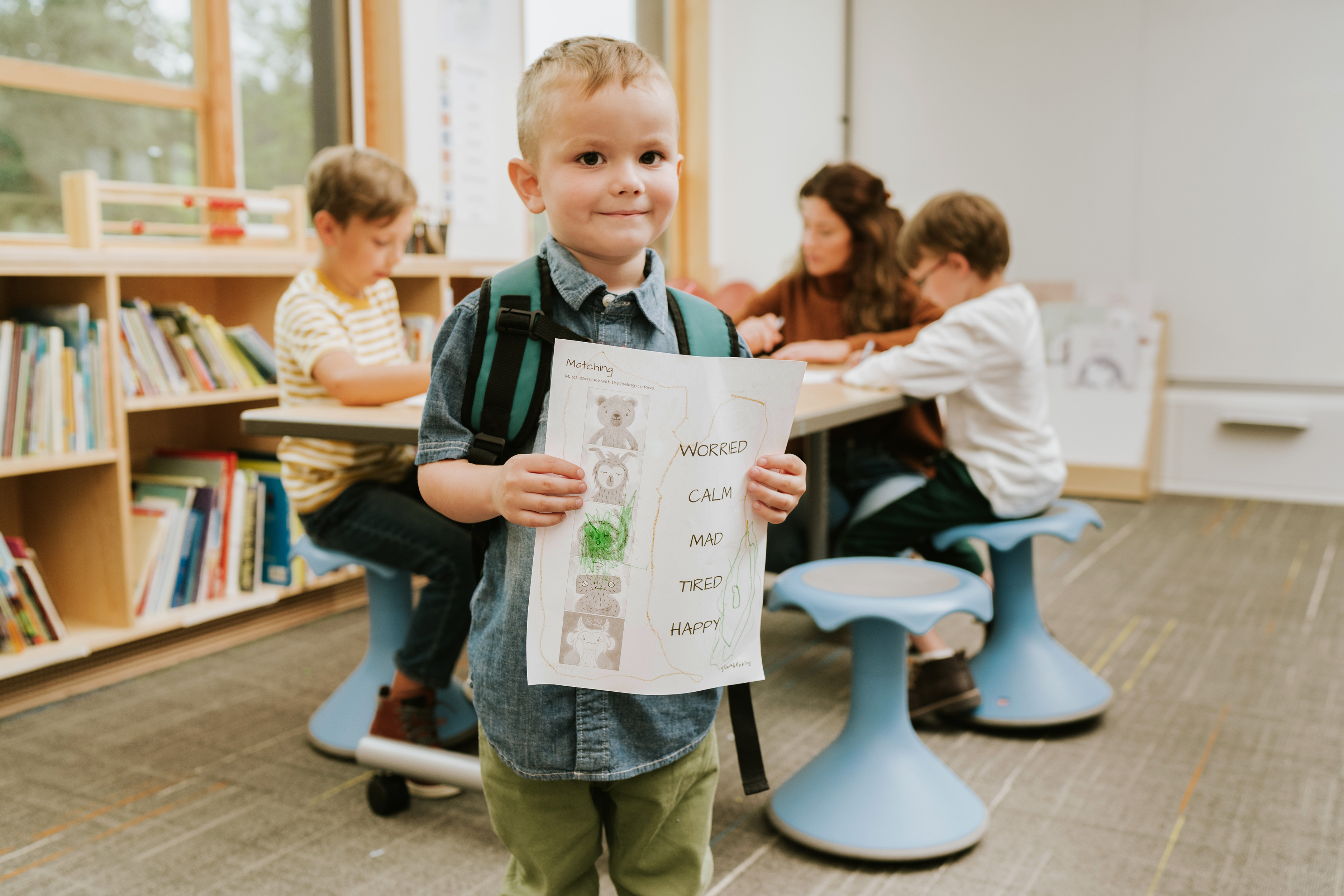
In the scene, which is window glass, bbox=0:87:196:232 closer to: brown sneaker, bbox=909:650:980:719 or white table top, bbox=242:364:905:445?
white table top, bbox=242:364:905:445

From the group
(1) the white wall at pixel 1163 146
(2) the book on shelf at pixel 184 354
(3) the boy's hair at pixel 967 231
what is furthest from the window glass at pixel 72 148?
(1) the white wall at pixel 1163 146

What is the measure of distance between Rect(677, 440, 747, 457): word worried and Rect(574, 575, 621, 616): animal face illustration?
11 centimetres

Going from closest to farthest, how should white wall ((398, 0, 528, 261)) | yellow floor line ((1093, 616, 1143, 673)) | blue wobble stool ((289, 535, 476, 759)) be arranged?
blue wobble stool ((289, 535, 476, 759)), yellow floor line ((1093, 616, 1143, 673)), white wall ((398, 0, 528, 261))

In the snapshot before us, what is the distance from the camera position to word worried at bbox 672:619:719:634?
878 millimetres

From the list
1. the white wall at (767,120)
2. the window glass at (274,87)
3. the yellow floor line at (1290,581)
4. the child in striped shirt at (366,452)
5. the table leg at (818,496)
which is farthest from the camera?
the white wall at (767,120)

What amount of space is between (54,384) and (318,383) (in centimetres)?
74

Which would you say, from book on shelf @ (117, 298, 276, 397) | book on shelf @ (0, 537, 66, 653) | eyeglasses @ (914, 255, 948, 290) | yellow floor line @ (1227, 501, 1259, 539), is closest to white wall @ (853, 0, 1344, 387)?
yellow floor line @ (1227, 501, 1259, 539)

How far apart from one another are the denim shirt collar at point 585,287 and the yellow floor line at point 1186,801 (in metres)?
1.13

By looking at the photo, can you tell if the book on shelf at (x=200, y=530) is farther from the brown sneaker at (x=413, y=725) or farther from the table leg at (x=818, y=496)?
the table leg at (x=818, y=496)

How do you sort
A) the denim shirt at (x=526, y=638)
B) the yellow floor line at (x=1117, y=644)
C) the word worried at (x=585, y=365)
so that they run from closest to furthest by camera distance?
the word worried at (x=585, y=365), the denim shirt at (x=526, y=638), the yellow floor line at (x=1117, y=644)

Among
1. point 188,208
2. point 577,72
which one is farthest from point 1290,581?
point 188,208

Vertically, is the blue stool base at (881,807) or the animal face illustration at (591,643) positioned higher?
the animal face illustration at (591,643)

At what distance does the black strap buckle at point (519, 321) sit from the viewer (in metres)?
0.91

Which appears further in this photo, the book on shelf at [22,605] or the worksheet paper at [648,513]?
the book on shelf at [22,605]
